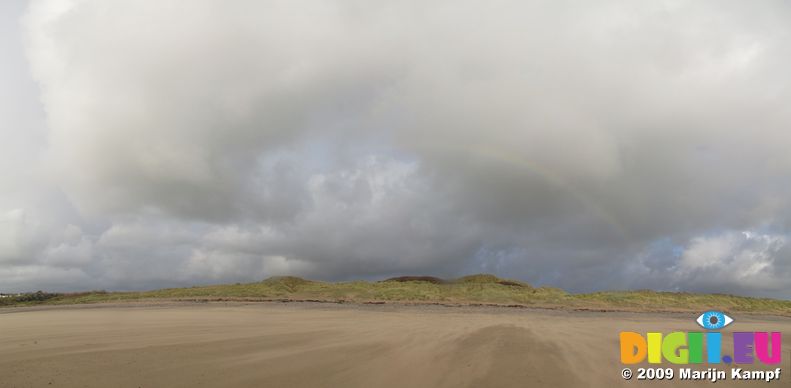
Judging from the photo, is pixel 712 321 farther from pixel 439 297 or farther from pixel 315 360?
pixel 439 297

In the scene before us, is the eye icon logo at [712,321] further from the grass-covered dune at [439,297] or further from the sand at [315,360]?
the grass-covered dune at [439,297]

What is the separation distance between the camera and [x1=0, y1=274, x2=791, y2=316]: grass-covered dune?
5516 cm

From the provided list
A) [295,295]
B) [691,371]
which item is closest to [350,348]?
[691,371]

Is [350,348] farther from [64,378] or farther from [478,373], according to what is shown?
[64,378]

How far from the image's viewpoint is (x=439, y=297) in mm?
59031

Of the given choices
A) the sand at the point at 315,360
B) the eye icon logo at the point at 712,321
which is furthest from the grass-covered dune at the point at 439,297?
the sand at the point at 315,360

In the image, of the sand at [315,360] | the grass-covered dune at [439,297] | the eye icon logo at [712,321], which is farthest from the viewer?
the grass-covered dune at [439,297]

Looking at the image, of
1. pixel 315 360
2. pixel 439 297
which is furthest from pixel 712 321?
pixel 439 297

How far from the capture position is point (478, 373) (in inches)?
429

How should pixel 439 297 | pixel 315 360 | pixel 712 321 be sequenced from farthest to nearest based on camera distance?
1. pixel 439 297
2. pixel 712 321
3. pixel 315 360

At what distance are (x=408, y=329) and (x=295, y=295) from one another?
4659 centimetres

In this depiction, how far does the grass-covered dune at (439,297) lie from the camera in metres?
55.2

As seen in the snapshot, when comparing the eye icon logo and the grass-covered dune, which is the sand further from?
the grass-covered dune

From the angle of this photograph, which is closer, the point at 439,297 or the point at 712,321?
the point at 712,321
